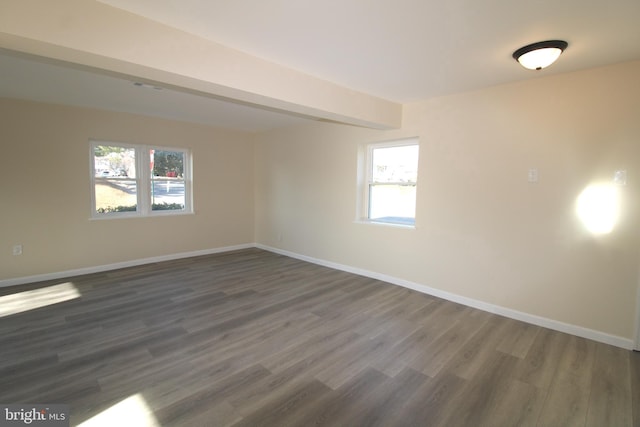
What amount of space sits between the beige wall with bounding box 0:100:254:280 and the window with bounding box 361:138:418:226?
3184 mm

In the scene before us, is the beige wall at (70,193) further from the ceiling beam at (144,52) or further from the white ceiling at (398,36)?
the ceiling beam at (144,52)

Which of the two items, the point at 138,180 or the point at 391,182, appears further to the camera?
the point at 138,180

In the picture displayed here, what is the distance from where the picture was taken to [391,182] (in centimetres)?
456

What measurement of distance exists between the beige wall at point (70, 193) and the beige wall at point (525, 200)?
10.2 ft

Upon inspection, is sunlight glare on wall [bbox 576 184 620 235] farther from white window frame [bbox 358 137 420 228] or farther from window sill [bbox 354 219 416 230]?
white window frame [bbox 358 137 420 228]

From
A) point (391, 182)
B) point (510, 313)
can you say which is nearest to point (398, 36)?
point (391, 182)

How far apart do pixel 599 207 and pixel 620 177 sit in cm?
30

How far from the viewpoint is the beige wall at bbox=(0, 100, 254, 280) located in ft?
13.5

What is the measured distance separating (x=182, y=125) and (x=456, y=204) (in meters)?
4.78

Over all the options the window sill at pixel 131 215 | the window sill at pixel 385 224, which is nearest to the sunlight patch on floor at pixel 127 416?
the window sill at pixel 385 224

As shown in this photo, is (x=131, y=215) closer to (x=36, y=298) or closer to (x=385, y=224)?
(x=36, y=298)

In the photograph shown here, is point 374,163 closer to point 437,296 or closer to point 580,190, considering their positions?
point 437,296

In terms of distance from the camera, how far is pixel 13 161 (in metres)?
4.09

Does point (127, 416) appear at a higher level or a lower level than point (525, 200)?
lower
